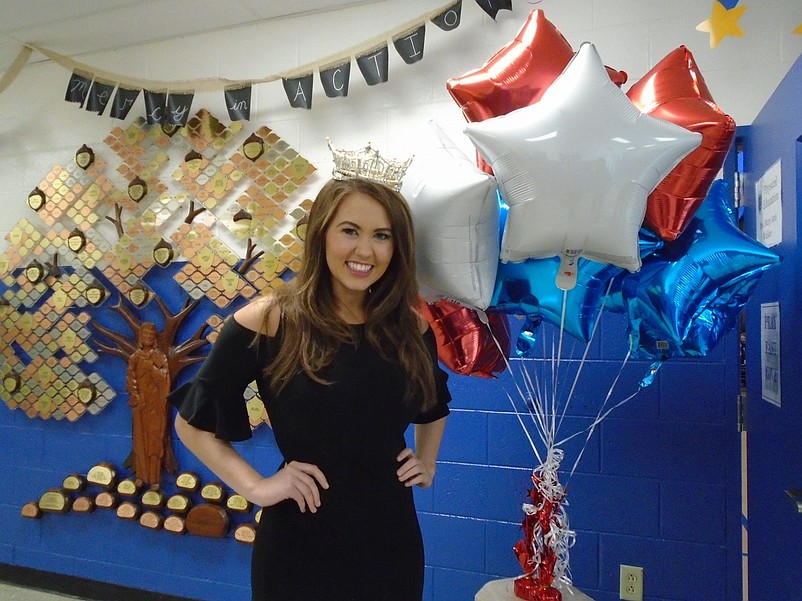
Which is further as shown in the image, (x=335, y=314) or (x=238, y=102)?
(x=238, y=102)

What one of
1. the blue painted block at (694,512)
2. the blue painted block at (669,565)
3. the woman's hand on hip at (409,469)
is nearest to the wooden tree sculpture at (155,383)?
the woman's hand on hip at (409,469)

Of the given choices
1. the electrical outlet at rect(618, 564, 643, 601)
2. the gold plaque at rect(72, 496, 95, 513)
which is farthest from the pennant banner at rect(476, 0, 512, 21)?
the gold plaque at rect(72, 496, 95, 513)

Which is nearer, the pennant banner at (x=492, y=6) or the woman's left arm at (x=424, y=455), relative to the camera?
the woman's left arm at (x=424, y=455)

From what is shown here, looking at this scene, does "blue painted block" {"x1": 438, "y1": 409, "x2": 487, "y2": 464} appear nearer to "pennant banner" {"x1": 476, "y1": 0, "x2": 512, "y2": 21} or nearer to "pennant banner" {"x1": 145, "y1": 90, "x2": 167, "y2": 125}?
"pennant banner" {"x1": 476, "y1": 0, "x2": 512, "y2": 21}

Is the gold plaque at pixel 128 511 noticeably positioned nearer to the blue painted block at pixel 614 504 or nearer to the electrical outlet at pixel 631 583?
the blue painted block at pixel 614 504

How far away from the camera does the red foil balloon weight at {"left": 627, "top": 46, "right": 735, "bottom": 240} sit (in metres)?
1.13

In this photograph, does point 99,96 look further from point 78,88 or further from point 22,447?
point 22,447

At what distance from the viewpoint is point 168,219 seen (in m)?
2.53

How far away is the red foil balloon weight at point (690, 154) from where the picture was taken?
113 centimetres

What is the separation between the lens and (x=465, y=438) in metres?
2.07

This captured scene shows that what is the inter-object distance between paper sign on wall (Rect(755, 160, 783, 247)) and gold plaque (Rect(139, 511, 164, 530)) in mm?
2517

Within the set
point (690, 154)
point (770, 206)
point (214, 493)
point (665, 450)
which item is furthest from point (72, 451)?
point (770, 206)

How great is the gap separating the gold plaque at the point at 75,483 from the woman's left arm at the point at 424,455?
196cm

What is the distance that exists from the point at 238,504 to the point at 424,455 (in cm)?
124
